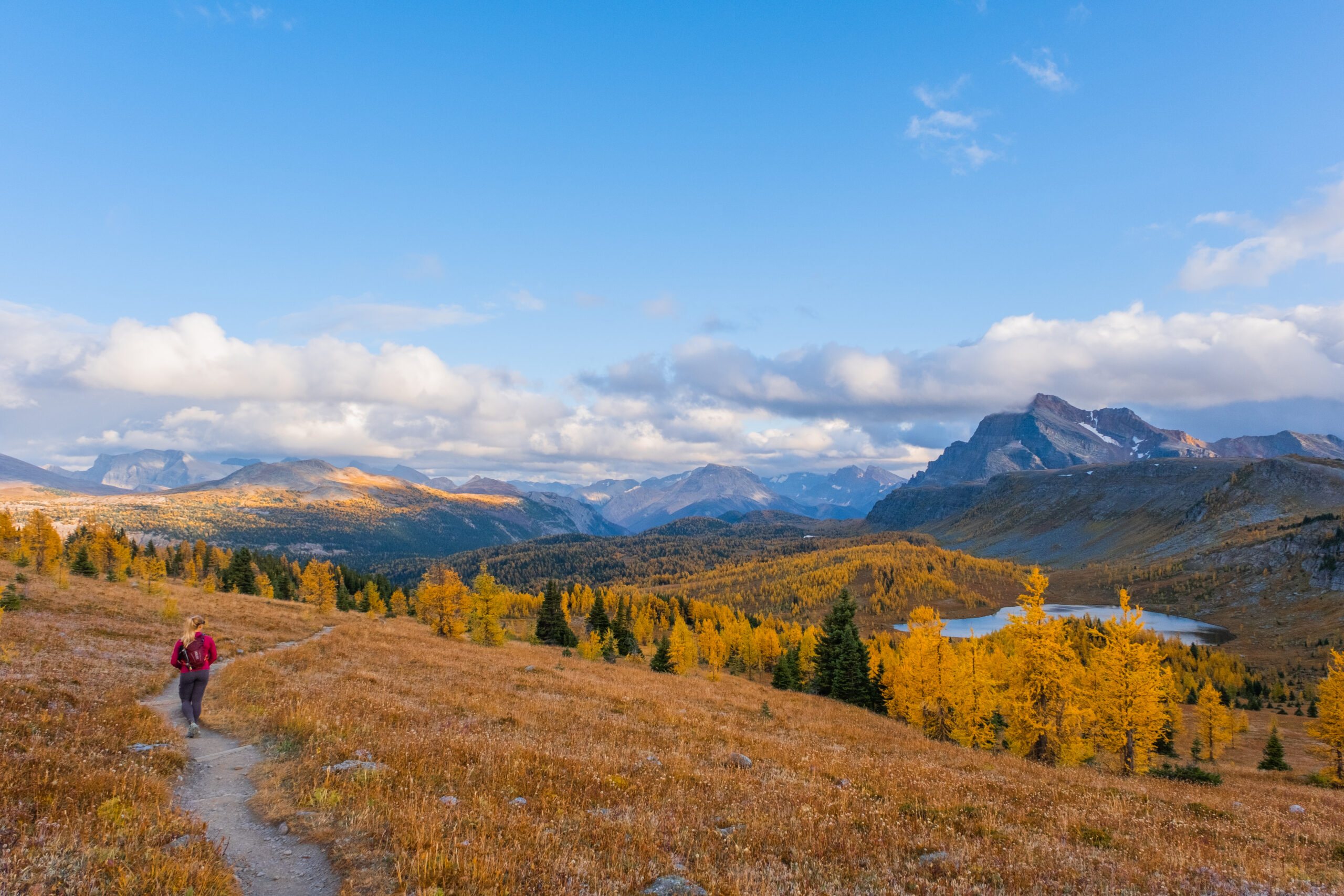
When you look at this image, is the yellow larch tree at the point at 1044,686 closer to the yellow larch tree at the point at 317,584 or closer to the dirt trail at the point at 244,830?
the dirt trail at the point at 244,830

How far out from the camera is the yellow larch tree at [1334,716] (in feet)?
135

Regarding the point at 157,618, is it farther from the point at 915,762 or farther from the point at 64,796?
the point at 915,762

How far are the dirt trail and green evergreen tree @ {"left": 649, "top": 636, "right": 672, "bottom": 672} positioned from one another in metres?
57.9

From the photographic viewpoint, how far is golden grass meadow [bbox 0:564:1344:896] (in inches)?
290

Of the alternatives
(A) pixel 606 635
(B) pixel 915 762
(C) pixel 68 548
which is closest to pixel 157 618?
(B) pixel 915 762

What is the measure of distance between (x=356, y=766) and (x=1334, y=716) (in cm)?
6449

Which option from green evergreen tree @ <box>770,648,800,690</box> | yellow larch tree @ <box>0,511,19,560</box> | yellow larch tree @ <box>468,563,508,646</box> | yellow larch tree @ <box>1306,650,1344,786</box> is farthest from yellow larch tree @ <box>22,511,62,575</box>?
yellow larch tree @ <box>1306,650,1344,786</box>

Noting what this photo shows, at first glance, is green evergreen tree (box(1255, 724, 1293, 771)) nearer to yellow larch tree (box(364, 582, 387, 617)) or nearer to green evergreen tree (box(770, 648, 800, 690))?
green evergreen tree (box(770, 648, 800, 690))

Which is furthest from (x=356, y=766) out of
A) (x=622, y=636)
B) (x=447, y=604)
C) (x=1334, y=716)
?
(x=622, y=636)

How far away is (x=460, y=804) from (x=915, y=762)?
16457 millimetres

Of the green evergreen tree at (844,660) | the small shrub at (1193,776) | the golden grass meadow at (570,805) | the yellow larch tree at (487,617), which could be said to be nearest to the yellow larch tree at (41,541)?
the yellow larch tree at (487,617)

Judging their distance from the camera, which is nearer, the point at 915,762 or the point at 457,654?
the point at 915,762

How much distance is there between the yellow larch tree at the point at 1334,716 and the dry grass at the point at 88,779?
62794 millimetres

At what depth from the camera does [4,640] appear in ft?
70.8
